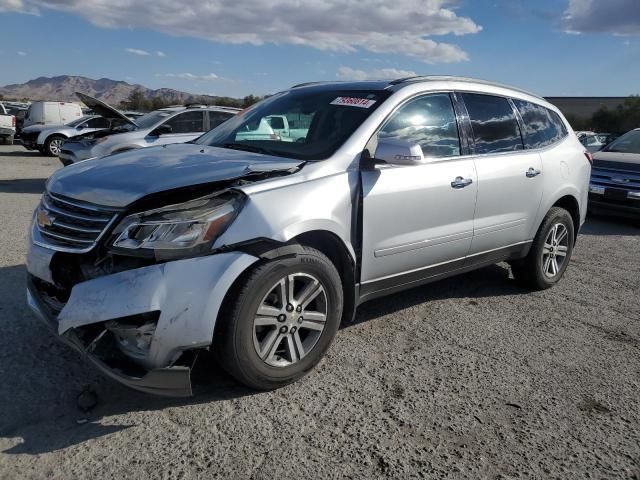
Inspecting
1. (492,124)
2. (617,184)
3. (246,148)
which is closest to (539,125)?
(492,124)

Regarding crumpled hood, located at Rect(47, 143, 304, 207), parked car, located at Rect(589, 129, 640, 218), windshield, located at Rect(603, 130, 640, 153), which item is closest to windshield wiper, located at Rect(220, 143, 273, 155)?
crumpled hood, located at Rect(47, 143, 304, 207)

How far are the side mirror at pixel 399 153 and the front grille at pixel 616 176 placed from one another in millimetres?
7347

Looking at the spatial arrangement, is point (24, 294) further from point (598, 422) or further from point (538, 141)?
point (538, 141)

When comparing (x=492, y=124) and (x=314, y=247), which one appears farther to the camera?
(x=492, y=124)

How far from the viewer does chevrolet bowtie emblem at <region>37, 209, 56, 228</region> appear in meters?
3.18

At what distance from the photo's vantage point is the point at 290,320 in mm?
3080

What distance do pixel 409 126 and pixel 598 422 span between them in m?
2.21

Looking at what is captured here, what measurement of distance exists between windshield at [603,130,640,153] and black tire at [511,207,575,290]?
6.08m

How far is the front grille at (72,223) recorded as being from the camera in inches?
113

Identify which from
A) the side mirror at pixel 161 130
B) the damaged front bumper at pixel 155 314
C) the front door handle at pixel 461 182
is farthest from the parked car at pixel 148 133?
the damaged front bumper at pixel 155 314

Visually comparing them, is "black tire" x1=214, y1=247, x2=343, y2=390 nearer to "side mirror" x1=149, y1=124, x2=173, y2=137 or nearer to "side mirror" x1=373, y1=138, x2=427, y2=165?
"side mirror" x1=373, y1=138, x2=427, y2=165

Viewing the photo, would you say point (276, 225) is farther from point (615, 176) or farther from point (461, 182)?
point (615, 176)

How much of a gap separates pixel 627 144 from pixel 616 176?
1572mm

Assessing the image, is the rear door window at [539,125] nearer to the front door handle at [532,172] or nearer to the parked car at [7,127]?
the front door handle at [532,172]
